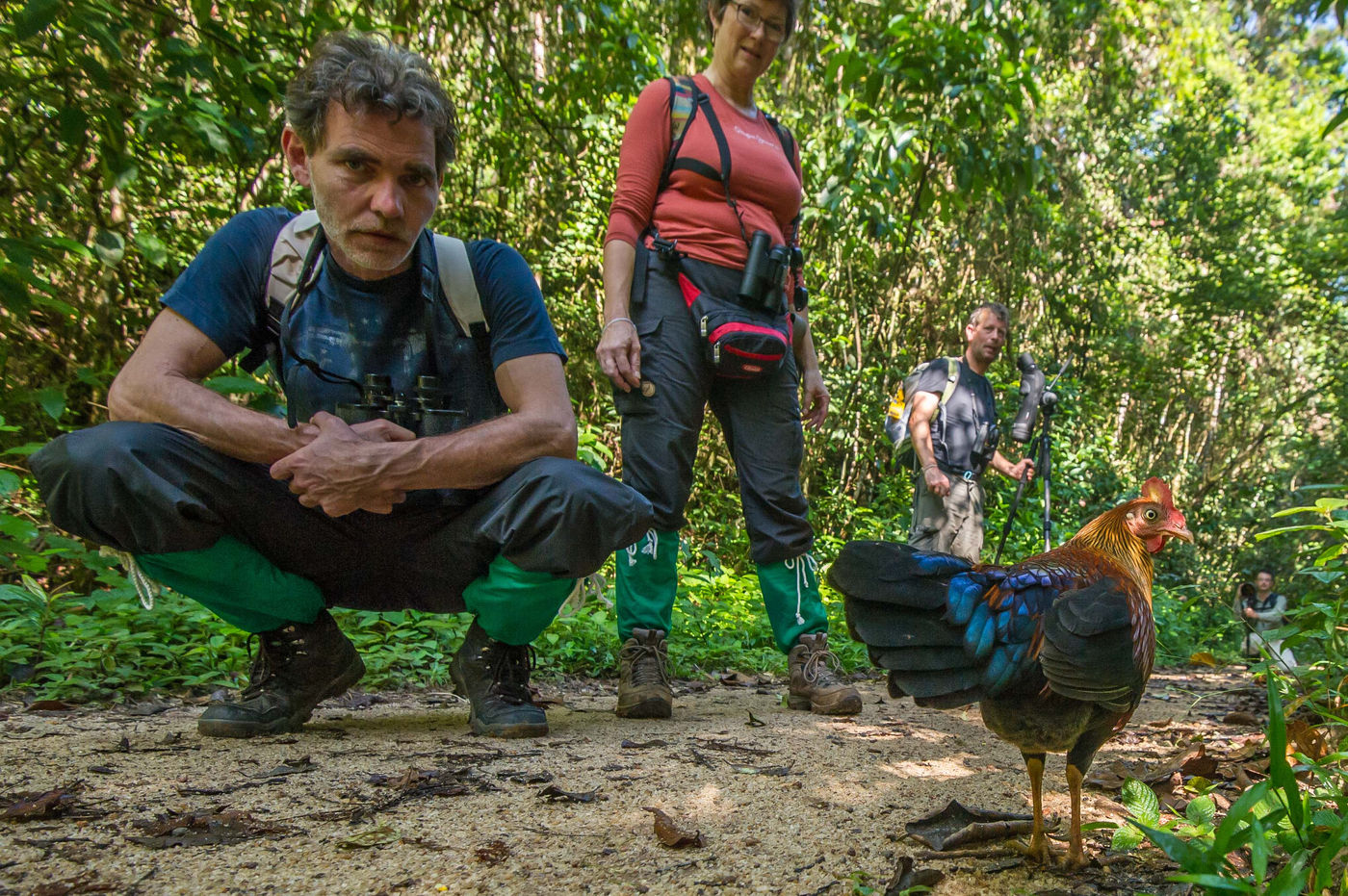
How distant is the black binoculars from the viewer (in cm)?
280

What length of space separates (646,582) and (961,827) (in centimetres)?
151

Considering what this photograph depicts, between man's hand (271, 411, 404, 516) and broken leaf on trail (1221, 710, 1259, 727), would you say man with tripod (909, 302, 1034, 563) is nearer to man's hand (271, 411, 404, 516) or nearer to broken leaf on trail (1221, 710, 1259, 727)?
broken leaf on trail (1221, 710, 1259, 727)

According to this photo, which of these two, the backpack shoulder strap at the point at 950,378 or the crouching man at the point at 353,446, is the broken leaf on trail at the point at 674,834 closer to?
the crouching man at the point at 353,446

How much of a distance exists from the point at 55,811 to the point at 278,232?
166cm

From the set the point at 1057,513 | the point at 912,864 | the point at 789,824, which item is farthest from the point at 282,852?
the point at 1057,513

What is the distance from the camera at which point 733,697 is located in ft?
13.3

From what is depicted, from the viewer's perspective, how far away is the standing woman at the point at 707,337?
3367mm

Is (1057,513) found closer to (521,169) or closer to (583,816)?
(521,169)

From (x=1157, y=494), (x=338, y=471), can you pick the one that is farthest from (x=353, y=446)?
(x=1157, y=494)

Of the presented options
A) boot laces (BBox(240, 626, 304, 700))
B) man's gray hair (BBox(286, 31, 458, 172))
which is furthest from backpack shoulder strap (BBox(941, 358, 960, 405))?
boot laces (BBox(240, 626, 304, 700))

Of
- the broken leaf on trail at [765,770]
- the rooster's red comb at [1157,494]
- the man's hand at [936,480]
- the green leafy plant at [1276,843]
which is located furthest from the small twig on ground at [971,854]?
the man's hand at [936,480]

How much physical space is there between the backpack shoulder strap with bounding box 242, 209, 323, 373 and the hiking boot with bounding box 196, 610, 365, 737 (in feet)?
2.72

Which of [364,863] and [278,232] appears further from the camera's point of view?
[278,232]

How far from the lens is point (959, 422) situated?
6074 millimetres
